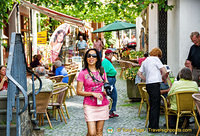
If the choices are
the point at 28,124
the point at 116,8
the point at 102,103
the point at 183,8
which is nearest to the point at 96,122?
the point at 102,103

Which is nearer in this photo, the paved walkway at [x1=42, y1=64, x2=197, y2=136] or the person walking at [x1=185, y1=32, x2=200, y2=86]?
the paved walkway at [x1=42, y1=64, x2=197, y2=136]

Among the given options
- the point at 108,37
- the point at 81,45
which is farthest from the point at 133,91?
the point at 108,37

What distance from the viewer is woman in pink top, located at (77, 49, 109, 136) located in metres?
5.39

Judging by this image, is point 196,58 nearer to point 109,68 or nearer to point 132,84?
point 109,68

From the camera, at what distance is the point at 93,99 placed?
5.39 meters

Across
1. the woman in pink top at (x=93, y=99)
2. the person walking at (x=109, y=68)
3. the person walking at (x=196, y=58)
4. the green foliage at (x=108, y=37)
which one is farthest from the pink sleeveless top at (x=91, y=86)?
the green foliage at (x=108, y=37)

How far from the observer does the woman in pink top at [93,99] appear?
17.7ft

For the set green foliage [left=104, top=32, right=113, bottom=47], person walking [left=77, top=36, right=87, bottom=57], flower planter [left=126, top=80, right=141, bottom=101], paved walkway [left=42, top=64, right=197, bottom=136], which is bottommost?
paved walkway [left=42, top=64, right=197, bottom=136]

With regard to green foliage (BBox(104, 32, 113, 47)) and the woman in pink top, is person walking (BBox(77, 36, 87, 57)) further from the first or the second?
the woman in pink top

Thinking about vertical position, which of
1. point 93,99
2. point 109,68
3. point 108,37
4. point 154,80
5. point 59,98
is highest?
point 108,37

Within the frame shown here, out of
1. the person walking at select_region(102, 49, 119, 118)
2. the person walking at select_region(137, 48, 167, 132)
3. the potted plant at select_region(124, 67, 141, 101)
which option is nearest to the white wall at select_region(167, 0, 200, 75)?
the potted plant at select_region(124, 67, 141, 101)

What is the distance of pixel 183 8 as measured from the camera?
34.3ft

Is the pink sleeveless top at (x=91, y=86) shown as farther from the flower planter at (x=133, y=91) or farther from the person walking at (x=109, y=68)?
the flower planter at (x=133, y=91)

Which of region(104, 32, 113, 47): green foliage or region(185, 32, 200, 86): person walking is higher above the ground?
region(104, 32, 113, 47): green foliage
